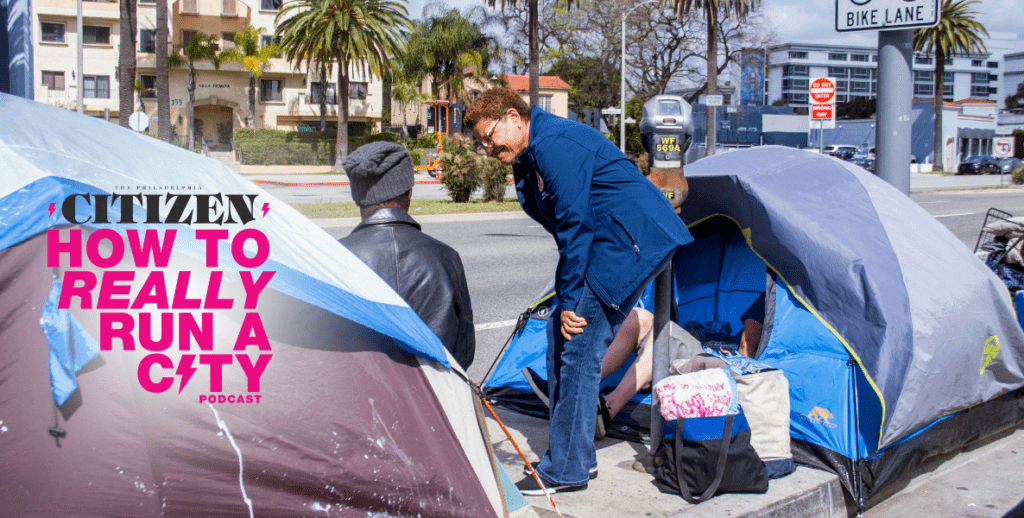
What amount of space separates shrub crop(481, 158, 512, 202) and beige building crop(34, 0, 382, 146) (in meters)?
30.2

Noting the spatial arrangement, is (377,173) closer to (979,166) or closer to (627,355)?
(627,355)

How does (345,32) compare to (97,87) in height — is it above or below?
above

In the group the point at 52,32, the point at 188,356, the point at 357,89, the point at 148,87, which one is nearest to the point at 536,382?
the point at 188,356

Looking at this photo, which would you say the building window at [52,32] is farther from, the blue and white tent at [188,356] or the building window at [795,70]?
the building window at [795,70]

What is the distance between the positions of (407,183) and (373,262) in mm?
367

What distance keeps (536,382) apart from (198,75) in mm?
49437

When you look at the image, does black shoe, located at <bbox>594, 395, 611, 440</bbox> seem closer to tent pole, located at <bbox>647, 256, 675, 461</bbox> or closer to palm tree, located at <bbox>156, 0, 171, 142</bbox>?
tent pole, located at <bbox>647, 256, 675, 461</bbox>

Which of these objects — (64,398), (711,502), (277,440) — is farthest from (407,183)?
(711,502)

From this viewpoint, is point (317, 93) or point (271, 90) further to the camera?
point (317, 93)

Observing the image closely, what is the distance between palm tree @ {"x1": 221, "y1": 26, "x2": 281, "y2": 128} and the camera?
46.8 m

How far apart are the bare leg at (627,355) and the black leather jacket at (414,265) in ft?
3.52

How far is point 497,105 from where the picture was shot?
3.28 metres

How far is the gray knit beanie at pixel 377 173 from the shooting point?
10.0 ft

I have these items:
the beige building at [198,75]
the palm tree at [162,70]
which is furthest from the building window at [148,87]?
the palm tree at [162,70]
